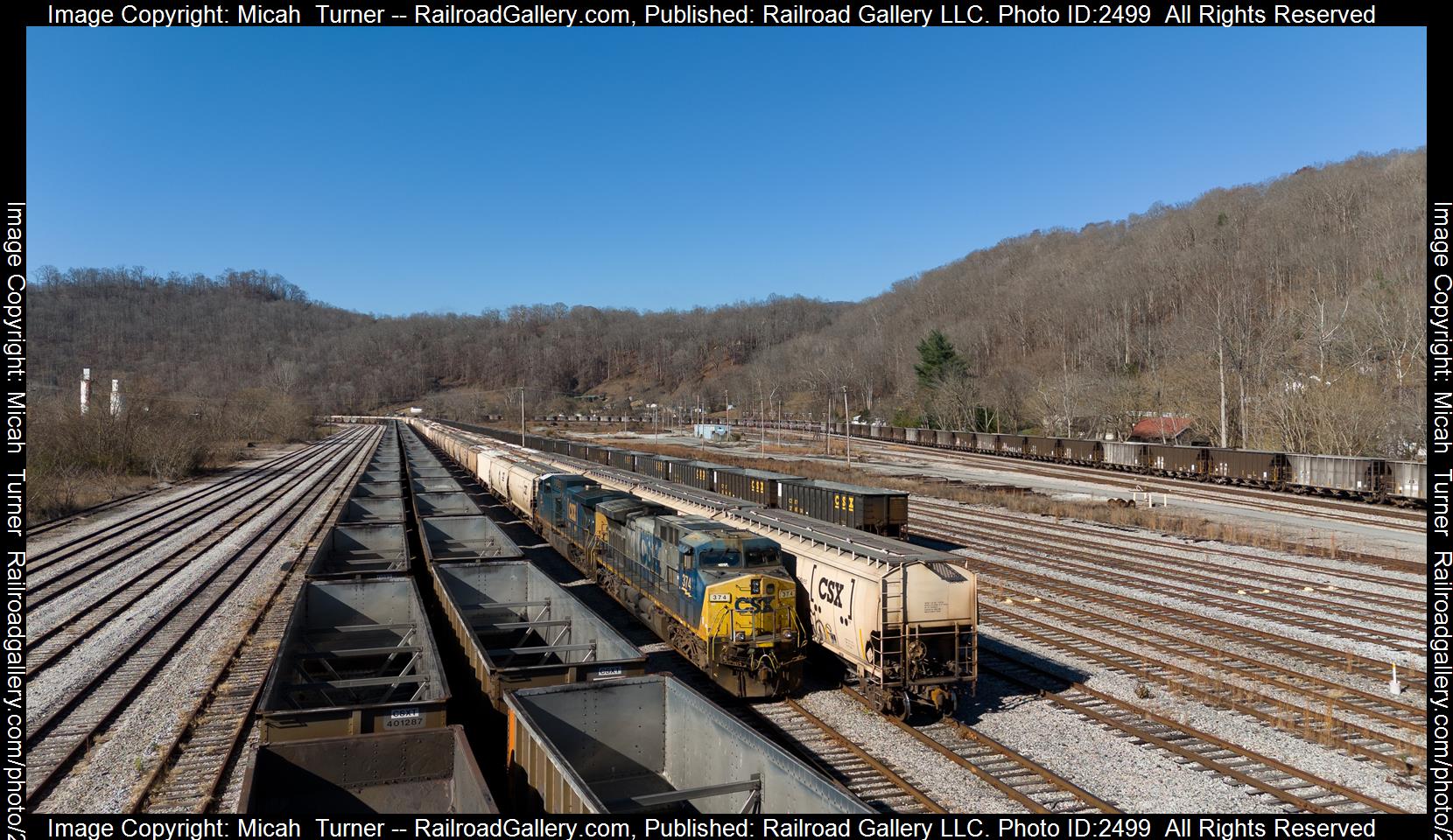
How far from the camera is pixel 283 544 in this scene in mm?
34562

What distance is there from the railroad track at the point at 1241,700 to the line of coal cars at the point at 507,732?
442 inches

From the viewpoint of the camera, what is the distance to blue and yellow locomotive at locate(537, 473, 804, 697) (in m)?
15.5

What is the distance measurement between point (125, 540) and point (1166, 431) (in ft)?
267

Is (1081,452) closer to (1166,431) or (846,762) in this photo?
(1166,431)

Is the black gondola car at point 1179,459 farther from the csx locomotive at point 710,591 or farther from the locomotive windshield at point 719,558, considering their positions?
the locomotive windshield at point 719,558

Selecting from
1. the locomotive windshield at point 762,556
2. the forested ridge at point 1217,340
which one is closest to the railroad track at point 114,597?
the locomotive windshield at point 762,556

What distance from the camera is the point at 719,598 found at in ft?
51.1

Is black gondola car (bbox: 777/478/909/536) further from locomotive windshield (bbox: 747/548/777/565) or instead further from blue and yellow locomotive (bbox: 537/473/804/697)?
locomotive windshield (bbox: 747/548/777/565)

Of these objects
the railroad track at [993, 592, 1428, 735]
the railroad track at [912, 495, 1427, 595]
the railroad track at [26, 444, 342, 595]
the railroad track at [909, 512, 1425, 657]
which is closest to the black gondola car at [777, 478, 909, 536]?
the railroad track at [909, 512, 1425, 657]
